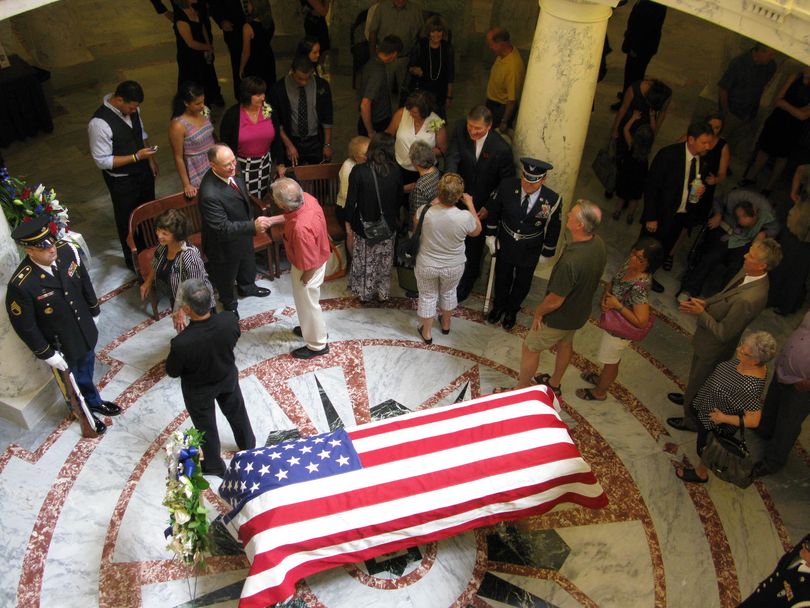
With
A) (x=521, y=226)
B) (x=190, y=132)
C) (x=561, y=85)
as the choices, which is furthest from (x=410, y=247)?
(x=190, y=132)

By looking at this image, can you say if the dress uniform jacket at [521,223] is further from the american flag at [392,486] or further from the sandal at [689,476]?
the sandal at [689,476]

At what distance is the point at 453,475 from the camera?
4.05m

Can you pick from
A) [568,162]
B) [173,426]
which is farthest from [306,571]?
[568,162]

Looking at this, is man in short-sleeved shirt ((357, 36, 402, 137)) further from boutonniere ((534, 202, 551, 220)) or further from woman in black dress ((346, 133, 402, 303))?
boutonniere ((534, 202, 551, 220))

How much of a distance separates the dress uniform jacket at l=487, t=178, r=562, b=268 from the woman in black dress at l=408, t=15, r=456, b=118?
2.37 metres

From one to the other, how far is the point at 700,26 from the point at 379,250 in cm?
876

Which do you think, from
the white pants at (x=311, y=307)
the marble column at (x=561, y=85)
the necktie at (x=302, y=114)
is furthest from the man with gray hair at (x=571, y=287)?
the necktie at (x=302, y=114)

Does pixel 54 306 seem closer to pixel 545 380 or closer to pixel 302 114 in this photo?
pixel 302 114

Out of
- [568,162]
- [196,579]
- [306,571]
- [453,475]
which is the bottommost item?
[196,579]

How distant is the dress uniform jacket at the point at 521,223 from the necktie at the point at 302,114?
2190 mm

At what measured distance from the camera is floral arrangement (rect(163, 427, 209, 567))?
3570 millimetres

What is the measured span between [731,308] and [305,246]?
116 inches

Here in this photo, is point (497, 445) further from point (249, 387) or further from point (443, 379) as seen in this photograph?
point (249, 387)

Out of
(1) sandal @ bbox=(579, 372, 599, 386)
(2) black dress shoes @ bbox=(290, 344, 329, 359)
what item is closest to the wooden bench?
(2) black dress shoes @ bbox=(290, 344, 329, 359)
